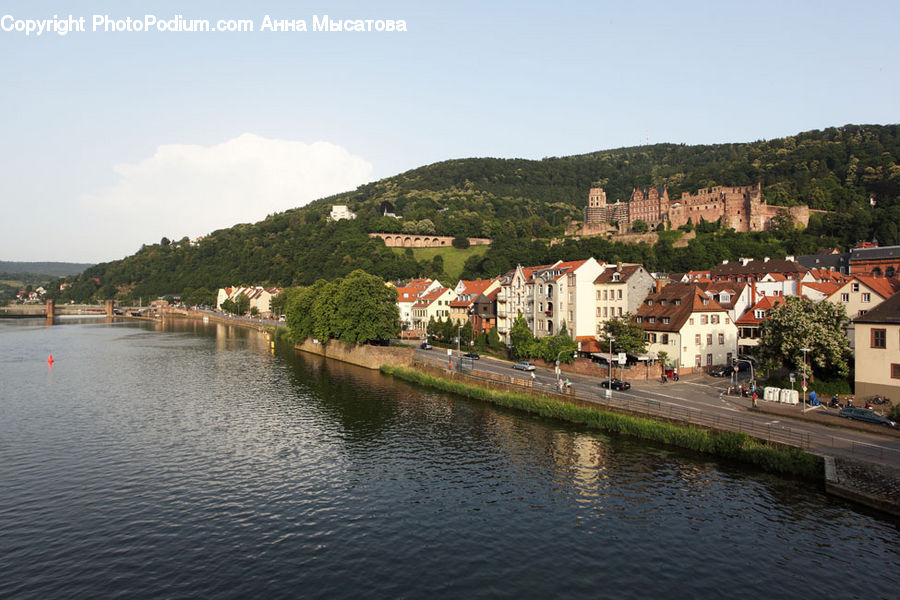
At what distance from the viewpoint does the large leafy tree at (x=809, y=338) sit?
42406 mm

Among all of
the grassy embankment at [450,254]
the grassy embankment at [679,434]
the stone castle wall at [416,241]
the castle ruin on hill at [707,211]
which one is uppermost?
the castle ruin on hill at [707,211]

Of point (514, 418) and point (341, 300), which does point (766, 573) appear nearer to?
point (514, 418)

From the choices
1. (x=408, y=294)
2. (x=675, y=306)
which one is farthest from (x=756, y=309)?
(x=408, y=294)

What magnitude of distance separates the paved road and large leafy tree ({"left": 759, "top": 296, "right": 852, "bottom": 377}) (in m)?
5.05

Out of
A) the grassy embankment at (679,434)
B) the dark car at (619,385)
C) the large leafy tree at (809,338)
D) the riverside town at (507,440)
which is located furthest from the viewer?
the dark car at (619,385)

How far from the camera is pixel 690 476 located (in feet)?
103

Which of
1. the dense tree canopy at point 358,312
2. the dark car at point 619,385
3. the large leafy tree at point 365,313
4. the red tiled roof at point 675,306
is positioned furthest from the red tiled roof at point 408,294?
the dark car at point 619,385

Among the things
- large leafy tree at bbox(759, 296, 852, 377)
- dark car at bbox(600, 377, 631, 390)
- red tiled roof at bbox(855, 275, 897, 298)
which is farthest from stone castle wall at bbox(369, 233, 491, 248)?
large leafy tree at bbox(759, 296, 852, 377)

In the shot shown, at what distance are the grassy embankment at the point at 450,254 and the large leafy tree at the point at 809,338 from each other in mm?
115714

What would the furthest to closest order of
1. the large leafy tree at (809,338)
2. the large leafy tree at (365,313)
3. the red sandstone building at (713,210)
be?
the red sandstone building at (713,210)
the large leafy tree at (365,313)
the large leafy tree at (809,338)

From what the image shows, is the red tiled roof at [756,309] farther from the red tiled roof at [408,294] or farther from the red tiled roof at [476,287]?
the red tiled roof at [408,294]

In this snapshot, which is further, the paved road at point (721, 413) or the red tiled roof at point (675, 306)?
the red tiled roof at point (675, 306)

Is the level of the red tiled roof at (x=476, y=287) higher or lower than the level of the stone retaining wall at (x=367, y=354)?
higher

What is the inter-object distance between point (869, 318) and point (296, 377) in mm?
55104
